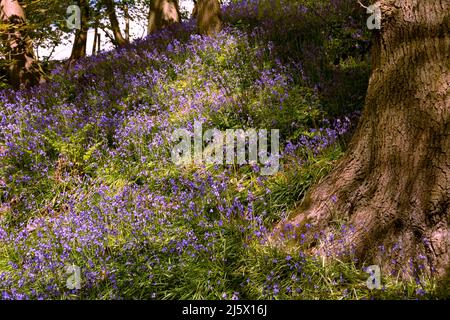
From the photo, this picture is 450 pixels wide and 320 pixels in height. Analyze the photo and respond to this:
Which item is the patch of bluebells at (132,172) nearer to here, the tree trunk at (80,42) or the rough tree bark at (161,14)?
the rough tree bark at (161,14)

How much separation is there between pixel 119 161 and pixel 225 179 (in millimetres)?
1657

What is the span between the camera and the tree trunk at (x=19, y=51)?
8.86m

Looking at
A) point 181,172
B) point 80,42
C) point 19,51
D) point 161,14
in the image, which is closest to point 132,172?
point 181,172

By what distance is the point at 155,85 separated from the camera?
20.9 feet

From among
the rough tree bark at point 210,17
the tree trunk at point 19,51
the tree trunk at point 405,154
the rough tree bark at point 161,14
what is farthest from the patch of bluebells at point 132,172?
the rough tree bark at point 161,14

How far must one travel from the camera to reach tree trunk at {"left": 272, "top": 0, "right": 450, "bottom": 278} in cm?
288

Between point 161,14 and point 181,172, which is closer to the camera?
point 181,172

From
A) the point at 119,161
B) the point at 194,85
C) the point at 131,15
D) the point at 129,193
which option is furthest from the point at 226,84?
the point at 131,15

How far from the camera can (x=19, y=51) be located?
9125 millimetres

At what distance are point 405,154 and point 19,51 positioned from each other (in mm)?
8677

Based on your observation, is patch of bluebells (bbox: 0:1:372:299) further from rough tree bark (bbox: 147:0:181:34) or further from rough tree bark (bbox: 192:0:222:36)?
rough tree bark (bbox: 147:0:181:34)

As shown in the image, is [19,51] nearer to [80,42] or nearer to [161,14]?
[161,14]

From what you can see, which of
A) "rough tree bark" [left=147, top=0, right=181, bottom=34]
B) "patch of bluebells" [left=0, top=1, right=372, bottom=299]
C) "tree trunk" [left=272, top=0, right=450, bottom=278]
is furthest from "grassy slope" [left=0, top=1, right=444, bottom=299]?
"rough tree bark" [left=147, top=0, right=181, bottom=34]

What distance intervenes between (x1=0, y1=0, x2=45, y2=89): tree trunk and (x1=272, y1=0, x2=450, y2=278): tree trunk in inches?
299
